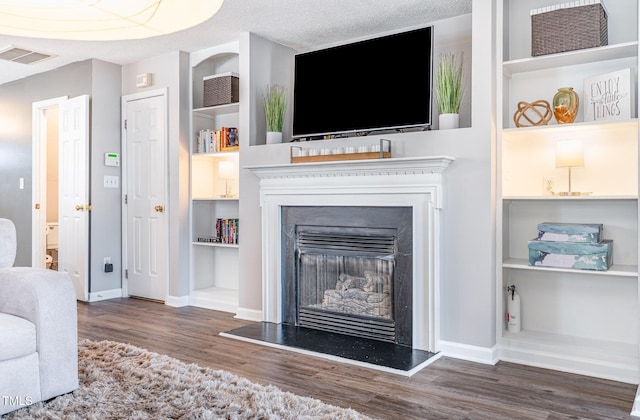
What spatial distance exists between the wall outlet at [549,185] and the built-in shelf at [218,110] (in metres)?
2.55

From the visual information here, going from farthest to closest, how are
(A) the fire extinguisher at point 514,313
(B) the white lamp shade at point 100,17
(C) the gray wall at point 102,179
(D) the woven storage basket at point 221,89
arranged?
(C) the gray wall at point 102,179
(D) the woven storage basket at point 221,89
(A) the fire extinguisher at point 514,313
(B) the white lamp shade at point 100,17

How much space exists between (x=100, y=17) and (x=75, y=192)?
3102mm

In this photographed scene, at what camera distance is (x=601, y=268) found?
9.59ft

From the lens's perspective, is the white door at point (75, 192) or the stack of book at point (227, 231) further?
the white door at point (75, 192)

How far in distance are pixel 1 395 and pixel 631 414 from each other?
2810 millimetres

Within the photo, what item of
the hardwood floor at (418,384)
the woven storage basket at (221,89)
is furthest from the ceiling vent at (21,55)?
the hardwood floor at (418,384)

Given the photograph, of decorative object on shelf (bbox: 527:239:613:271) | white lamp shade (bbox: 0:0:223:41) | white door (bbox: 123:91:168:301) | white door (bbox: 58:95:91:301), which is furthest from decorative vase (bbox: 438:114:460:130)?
white door (bbox: 58:95:91:301)

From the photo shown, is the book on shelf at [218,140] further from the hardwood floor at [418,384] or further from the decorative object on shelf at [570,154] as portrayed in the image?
the decorative object on shelf at [570,154]

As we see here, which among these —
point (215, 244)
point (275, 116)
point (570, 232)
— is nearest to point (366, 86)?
point (275, 116)

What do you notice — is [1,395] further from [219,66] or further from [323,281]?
[219,66]

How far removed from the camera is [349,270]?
3748mm

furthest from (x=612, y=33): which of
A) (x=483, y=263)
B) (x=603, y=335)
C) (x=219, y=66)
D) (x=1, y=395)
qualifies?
(x=1, y=395)

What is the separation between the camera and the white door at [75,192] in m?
5.05

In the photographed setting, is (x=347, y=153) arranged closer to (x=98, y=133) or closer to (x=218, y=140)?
(x=218, y=140)
